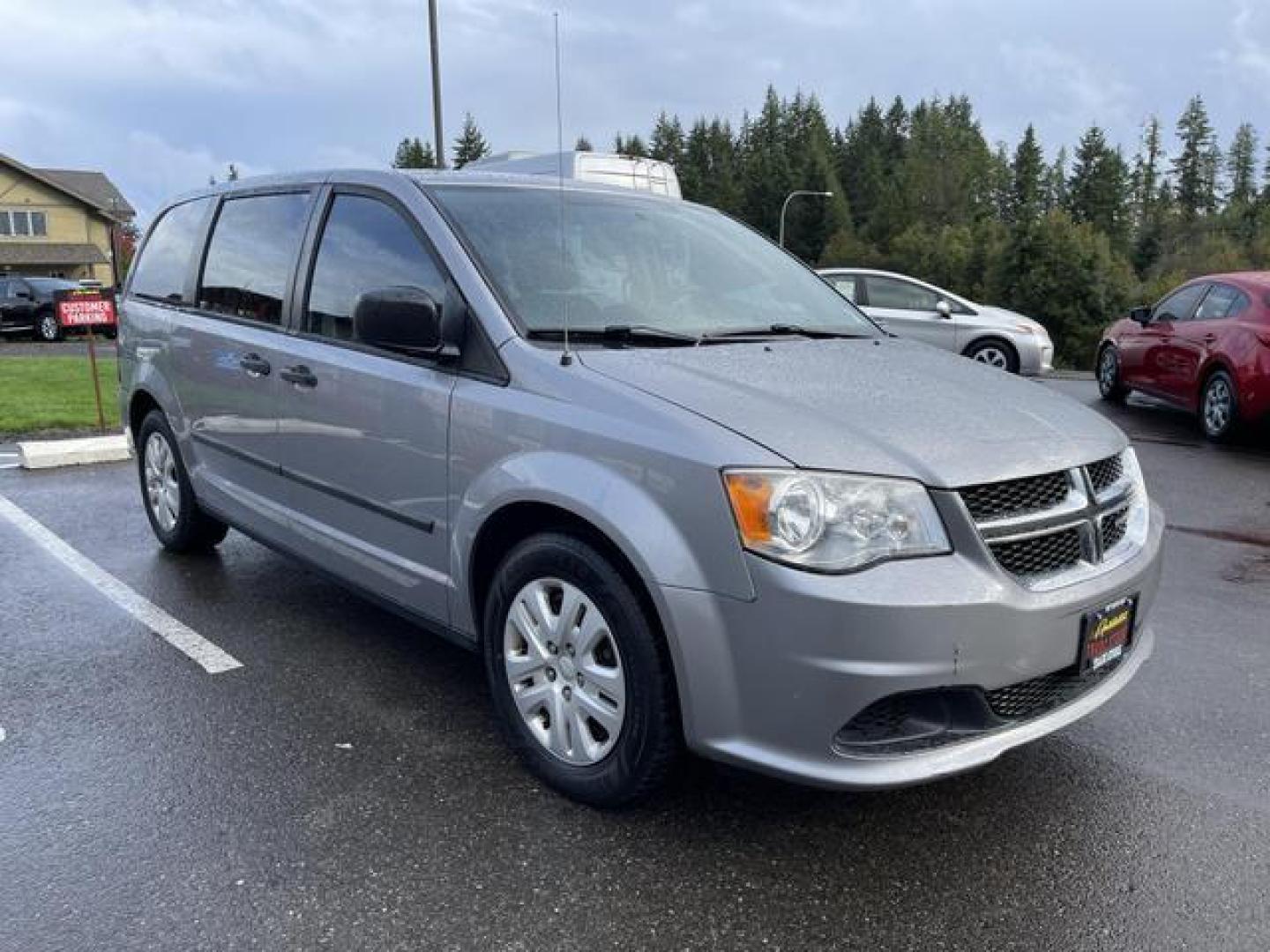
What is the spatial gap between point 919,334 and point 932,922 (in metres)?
12.0

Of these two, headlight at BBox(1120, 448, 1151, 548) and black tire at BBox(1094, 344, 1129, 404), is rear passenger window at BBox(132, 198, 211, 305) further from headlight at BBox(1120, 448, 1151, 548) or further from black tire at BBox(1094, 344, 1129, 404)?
black tire at BBox(1094, 344, 1129, 404)

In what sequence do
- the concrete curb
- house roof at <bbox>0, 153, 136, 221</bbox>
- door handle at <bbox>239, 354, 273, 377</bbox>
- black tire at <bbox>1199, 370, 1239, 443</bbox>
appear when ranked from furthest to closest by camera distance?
house roof at <bbox>0, 153, 136, 221</bbox>, black tire at <bbox>1199, 370, 1239, 443</bbox>, the concrete curb, door handle at <bbox>239, 354, 273, 377</bbox>

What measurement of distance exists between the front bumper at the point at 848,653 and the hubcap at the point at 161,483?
3.64 m

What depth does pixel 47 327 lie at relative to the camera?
25.4 m

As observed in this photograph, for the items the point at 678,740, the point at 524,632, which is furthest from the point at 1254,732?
the point at 524,632

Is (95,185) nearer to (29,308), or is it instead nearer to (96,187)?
(96,187)

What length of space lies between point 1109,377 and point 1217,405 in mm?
2906

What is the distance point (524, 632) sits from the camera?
3055 mm

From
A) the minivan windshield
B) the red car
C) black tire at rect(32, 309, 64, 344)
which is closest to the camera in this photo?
the minivan windshield

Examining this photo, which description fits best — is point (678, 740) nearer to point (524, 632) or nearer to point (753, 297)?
point (524, 632)

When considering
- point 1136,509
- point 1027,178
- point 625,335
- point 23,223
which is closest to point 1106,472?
point 1136,509

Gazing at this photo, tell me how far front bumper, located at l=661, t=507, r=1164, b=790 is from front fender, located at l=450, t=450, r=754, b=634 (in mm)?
50

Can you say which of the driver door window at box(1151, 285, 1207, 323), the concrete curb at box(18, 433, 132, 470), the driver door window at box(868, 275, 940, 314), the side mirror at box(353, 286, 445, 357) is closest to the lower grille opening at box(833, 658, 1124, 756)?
the side mirror at box(353, 286, 445, 357)

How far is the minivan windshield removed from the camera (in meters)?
3.37
